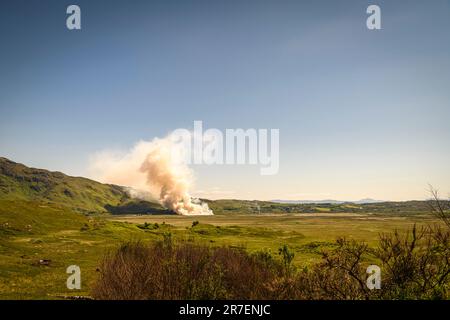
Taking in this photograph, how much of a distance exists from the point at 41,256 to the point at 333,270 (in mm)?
56787

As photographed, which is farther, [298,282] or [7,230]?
[7,230]

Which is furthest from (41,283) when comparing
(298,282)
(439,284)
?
(439,284)

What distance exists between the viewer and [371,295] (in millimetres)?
21094

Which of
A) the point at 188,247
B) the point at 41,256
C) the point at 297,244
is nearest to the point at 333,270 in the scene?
the point at 188,247

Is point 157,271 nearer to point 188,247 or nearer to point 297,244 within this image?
point 188,247

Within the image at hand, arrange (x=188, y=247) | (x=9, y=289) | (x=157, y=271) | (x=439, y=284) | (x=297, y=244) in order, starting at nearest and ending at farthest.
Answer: (x=439, y=284) < (x=157, y=271) < (x=188, y=247) < (x=9, y=289) < (x=297, y=244)

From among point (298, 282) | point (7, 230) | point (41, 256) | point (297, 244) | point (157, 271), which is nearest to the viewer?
point (298, 282)
